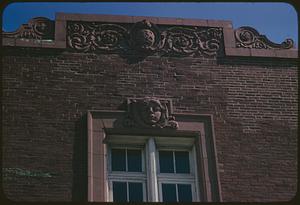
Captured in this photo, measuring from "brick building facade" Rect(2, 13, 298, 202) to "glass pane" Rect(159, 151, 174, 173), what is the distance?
27 millimetres

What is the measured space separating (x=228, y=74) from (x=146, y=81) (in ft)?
4.84

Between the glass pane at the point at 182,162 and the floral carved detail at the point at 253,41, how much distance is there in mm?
2523

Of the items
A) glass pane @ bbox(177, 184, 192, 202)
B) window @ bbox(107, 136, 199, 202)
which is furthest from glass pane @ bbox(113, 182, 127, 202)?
glass pane @ bbox(177, 184, 192, 202)

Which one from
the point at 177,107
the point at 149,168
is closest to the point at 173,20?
the point at 177,107

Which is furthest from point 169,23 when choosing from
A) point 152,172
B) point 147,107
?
point 152,172

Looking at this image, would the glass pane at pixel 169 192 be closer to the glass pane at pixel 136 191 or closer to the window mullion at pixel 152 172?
the window mullion at pixel 152 172

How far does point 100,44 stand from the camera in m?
14.6

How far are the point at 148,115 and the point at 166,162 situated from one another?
0.82 m

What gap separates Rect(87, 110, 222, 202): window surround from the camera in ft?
41.9

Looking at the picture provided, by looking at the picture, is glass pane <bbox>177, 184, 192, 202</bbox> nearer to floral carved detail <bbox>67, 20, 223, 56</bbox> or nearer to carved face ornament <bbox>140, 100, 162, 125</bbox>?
carved face ornament <bbox>140, 100, 162, 125</bbox>

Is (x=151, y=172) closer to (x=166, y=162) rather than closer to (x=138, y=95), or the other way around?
Answer: (x=166, y=162)

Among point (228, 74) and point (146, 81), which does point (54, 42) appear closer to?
point (146, 81)

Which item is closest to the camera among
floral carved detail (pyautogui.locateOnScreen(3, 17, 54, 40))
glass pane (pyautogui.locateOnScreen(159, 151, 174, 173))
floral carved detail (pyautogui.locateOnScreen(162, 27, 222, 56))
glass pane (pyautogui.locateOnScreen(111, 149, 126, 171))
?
glass pane (pyautogui.locateOnScreen(111, 149, 126, 171))

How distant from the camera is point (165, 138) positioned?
531 inches
